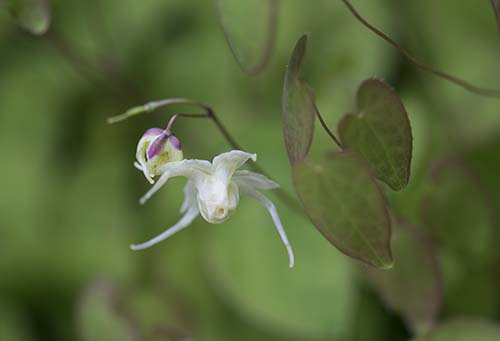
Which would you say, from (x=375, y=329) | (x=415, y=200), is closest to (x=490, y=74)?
(x=415, y=200)

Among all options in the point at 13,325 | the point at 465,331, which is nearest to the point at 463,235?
the point at 465,331

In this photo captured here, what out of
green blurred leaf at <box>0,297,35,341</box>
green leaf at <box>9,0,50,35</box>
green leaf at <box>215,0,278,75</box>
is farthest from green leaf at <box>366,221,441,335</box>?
green blurred leaf at <box>0,297,35,341</box>

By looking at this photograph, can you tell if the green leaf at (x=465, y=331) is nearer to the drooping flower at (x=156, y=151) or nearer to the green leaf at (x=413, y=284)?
the green leaf at (x=413, y=284)

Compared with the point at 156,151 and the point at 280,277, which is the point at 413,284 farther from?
the point at 156,151

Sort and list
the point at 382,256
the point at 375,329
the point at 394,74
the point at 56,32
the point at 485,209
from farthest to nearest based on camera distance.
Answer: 1. the point at 56,32
2. the point at 394,74
3. the point at 375,329
4. the point at 485,209
5. the point at 382,256

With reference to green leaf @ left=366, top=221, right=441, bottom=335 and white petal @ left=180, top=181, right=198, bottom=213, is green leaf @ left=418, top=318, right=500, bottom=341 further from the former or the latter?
white petal @ left=180, top=181, right=198, bottom=213

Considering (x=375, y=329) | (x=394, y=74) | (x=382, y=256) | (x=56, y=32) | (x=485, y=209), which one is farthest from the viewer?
(x=56, y=32)

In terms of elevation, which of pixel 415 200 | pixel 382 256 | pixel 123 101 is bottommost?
pixel 415 200

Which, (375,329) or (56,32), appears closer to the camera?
(375,329)

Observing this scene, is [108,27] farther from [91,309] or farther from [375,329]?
[375,329]
